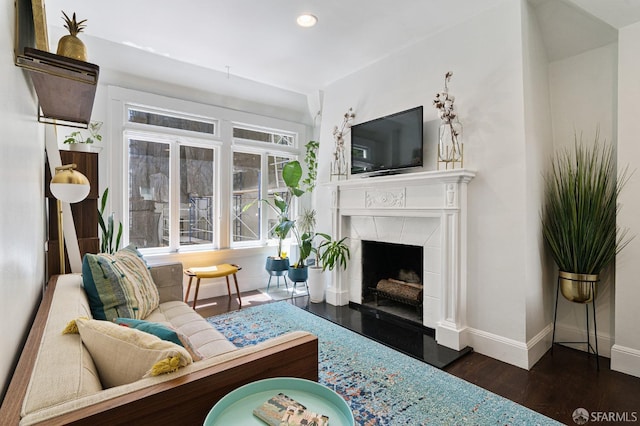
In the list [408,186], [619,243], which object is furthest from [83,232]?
[619,243]

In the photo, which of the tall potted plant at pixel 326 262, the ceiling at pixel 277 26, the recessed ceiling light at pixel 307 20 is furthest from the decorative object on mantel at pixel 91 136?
the tall potted plant at pixel 326 262

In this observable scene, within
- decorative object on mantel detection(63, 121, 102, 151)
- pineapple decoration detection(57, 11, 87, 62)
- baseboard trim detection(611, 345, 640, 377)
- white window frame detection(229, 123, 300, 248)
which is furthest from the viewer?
white window frame detection(229, 123, 300, 248)

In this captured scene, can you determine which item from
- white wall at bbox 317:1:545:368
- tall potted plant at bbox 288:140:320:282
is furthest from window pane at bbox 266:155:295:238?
white wall at bbox 317:1:545:368

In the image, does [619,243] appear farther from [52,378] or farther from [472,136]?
[52,378]

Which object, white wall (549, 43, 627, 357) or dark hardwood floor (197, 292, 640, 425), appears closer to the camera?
dark hardwood floor (197, 292, 640, 425)

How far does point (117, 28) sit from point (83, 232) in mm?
1865

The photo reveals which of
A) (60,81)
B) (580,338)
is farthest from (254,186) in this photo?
(580,338)

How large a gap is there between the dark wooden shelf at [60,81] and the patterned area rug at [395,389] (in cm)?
211

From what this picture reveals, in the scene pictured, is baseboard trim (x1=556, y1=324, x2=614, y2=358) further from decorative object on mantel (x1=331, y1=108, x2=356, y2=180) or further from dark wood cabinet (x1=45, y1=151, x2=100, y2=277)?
dark wood cabinet (x1=45, y1=151, x2=100, y2=277)

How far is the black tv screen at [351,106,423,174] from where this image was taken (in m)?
2.96

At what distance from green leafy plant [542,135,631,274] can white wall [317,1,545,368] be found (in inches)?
11.4

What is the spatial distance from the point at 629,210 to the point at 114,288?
3517 mm

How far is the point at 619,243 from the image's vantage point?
91.6 inches

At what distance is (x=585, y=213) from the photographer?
2432mm
